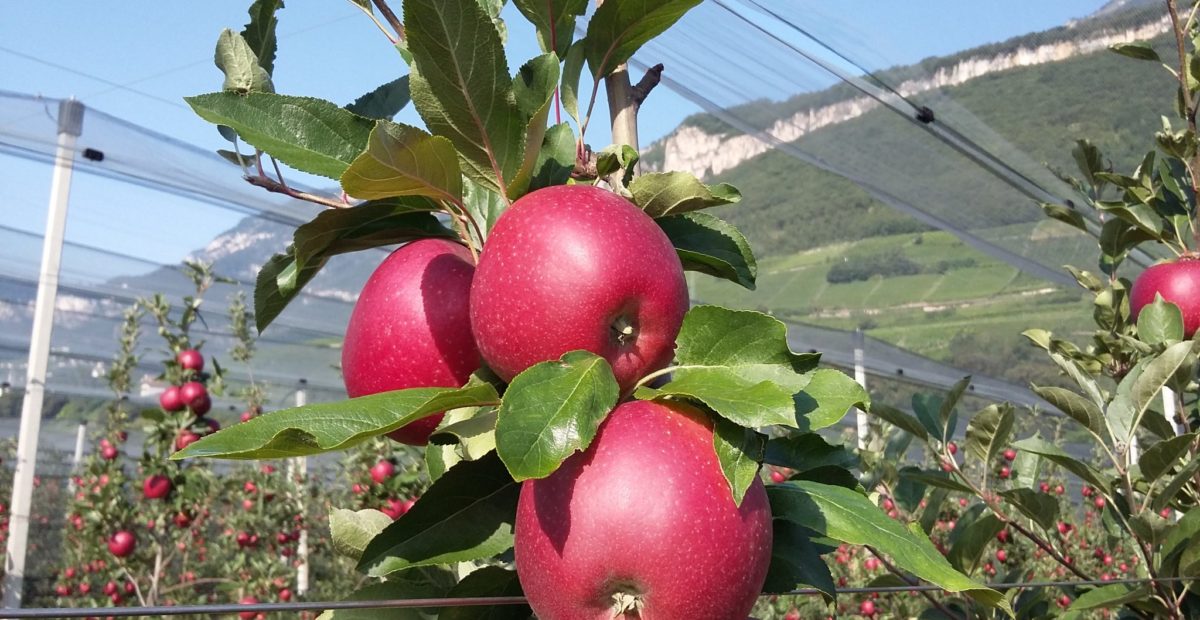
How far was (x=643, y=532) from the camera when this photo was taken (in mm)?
546

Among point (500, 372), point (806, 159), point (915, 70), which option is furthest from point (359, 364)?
point (806, 159)

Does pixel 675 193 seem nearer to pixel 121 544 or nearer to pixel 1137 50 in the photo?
pixel 1137 50

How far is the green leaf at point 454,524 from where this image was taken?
636 millimetres

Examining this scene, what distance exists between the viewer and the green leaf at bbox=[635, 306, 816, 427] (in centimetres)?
57

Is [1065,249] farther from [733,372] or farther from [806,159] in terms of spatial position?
[733,372]

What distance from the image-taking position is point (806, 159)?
620 centimetres

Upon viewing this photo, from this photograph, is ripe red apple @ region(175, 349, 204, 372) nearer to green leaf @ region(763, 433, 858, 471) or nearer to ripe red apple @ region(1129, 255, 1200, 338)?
ripe red apple @ region(1129, 255, 1200, 338)

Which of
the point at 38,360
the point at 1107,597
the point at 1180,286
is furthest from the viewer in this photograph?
the point at 38,360

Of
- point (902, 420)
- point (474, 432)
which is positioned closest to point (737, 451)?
point (474, 432)

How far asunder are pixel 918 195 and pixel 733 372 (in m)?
5.95

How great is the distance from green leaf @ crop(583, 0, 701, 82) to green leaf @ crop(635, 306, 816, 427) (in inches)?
8.5

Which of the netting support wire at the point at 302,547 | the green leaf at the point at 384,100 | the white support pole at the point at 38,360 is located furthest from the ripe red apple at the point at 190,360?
the green leaf at the point at 384,100

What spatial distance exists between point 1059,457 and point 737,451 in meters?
0.88

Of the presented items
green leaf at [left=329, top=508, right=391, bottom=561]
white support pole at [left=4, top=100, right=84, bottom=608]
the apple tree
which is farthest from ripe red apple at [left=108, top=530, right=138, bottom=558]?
the apple tree
